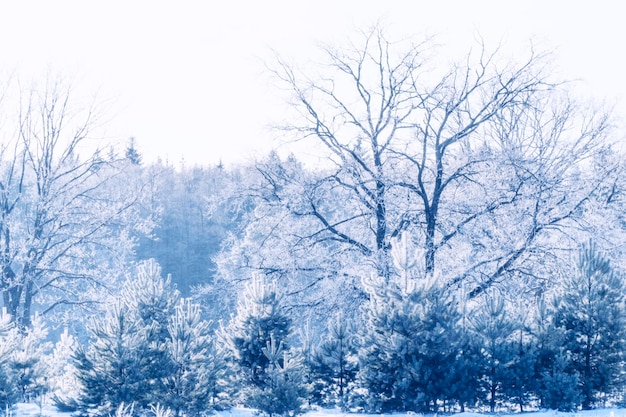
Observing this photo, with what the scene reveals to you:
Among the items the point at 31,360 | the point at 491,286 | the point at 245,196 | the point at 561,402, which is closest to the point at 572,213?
the point at 491,286

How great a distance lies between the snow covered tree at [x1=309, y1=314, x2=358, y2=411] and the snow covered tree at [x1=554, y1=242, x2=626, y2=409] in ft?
14.1

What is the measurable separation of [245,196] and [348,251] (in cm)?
319

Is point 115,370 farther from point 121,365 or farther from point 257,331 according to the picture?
point 257,331

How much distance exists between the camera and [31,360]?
13.3 m

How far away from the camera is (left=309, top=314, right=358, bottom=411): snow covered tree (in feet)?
45.9

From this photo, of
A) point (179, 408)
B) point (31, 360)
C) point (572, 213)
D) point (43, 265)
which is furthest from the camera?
point (43, 265)

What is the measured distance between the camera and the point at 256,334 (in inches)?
522

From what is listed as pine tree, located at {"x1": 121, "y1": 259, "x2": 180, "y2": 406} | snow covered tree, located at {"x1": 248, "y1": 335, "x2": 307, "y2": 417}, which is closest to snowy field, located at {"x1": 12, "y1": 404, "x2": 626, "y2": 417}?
snow covered tree, located at {"x1": 248, "y1": 335, "x2": 307, "y2": 417}

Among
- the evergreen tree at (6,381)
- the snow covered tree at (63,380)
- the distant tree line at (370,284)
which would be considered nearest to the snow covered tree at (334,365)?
the distant tree line at (370,284)

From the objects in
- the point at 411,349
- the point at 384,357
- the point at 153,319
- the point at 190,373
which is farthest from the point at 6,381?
the point at 411,349

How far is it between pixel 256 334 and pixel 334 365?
195 centimetres

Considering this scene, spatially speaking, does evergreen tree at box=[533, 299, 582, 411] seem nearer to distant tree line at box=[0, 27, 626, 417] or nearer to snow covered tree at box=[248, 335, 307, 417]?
distant tree line at box=[0, 27, 626, 417]

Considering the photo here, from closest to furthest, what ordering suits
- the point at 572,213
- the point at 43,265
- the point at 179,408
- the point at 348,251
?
the point at 179,408 → the point at 572,213 → the point at 348,251 → the point at 43,265

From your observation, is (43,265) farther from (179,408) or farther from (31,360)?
(179,408)
